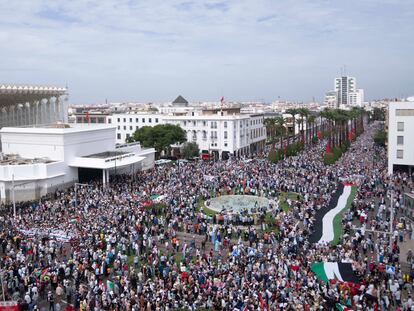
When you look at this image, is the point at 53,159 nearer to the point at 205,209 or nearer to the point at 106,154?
the point at 106,154

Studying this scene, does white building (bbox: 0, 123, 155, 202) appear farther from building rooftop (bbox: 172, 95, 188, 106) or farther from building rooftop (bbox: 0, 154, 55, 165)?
building rooftop (bbox: 172, 95, 188, 106)

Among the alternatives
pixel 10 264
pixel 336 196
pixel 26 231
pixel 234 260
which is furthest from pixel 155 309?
pixel 336 196

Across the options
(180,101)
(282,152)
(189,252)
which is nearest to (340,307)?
(189,252)

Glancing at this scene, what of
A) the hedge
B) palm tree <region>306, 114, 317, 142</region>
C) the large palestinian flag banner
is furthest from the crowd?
A: palm tree <region>306, 114, 317, 142</region>

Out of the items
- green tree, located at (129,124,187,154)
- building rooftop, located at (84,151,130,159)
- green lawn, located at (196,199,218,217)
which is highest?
green tree, located at (129,124,187,154)

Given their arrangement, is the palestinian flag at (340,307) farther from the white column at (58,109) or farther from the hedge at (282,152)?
the white column at (58,109)

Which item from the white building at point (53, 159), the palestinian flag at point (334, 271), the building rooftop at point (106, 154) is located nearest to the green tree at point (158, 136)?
the white building at point (53, 159)
